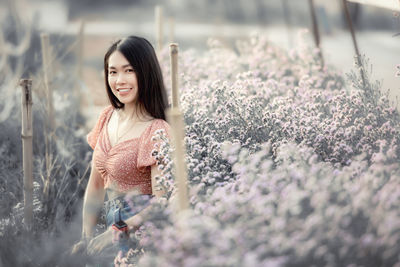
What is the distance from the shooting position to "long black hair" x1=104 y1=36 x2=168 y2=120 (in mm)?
2498

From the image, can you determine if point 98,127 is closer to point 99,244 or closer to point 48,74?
point 99,244

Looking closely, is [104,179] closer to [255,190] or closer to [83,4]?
[255,190]

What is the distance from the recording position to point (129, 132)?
251 centimetres

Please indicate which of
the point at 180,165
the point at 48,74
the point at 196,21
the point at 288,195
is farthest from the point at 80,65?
the point at 196,21

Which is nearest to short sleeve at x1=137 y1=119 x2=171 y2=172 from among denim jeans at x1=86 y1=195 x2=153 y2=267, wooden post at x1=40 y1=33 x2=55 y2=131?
denim jeans at x1=86 y1=195 x2=153 y2=267

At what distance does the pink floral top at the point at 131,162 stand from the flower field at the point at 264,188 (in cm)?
8

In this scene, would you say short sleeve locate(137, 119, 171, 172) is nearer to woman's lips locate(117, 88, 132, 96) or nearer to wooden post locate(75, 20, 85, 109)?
woman's lips locate(117, 88, 132, 96)

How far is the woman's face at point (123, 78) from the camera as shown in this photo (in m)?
2.49

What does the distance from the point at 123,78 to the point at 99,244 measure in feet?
2.63

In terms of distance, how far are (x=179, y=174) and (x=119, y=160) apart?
0.61 m

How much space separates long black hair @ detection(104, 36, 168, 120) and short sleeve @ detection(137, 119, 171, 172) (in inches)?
3.9

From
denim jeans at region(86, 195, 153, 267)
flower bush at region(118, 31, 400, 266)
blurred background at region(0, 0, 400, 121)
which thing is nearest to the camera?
flower bush at region(118, 31, 400, 266)

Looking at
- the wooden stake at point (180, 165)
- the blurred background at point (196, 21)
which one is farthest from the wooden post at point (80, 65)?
the wooden stake at point (180, 165)

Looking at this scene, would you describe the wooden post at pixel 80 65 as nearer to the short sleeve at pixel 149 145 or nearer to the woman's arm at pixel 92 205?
the woman's arm at pixel 92 205
